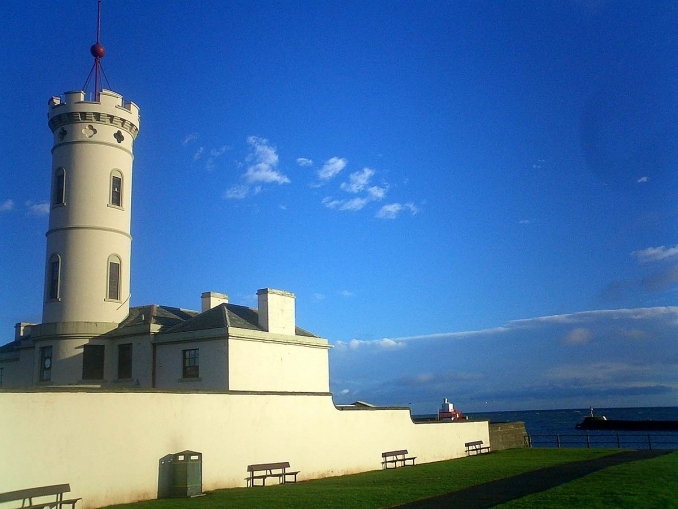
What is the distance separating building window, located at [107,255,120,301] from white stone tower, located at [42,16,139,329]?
0.10 feet

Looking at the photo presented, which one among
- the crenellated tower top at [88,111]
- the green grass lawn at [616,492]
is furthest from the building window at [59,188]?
the green grass lawn at [616,492]

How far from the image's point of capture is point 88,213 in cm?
3475

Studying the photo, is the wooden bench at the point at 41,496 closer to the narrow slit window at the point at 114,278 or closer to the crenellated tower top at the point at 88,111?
the narrow slit window at the point at 114,278

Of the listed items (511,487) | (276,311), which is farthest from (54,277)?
(511,487)

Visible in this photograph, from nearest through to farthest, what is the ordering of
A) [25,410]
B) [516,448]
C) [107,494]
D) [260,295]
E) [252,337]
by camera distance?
[25,410], [107,494], [252,337], [260,295], [516,448]

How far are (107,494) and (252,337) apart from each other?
13.0m

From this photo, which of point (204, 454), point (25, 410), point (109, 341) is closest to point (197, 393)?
point (204, 454)

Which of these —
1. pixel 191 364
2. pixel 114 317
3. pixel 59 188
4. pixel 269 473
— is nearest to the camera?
pixel 269 473

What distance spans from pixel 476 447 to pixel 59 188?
2579 centimetres

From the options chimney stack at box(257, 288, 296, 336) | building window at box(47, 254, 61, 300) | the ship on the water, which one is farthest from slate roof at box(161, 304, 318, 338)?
the ship on the water

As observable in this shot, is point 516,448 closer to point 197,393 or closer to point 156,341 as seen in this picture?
point 156,341

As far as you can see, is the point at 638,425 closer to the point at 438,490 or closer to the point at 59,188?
the point at 59,188

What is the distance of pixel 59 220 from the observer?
1377 inches

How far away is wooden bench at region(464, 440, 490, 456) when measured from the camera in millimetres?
35094
